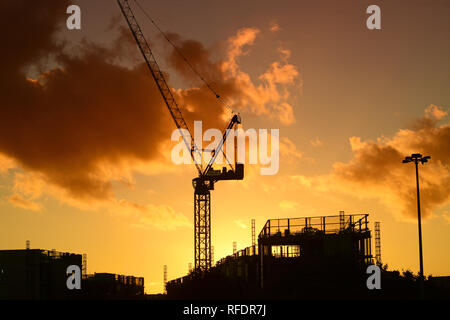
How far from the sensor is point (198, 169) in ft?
477

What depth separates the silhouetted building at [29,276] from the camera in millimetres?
101688

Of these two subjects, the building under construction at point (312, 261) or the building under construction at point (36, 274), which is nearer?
the building under construction at point (312, 261)

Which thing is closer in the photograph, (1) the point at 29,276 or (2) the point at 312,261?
(2) the point at 312,261

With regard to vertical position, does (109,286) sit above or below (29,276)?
below

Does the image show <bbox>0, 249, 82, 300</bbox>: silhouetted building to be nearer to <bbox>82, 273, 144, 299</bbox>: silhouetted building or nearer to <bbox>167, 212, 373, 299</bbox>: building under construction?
<bbox>82, 273, 144, 299</bbox>: silhouetted building

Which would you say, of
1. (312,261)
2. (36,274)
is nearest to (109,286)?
(36,274)

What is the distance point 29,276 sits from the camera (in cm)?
10281

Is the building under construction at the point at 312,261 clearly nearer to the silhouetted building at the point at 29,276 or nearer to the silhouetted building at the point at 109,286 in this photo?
the silhouetted building at the point at 29,276

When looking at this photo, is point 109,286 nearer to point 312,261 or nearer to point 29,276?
point 29,276

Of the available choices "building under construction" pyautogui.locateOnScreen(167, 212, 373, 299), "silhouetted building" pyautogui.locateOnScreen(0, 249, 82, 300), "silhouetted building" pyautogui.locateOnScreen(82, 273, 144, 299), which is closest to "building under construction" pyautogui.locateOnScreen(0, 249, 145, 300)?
"silhouetted building" pyautogui.locateOnScreen(0, 249, 82, 300)

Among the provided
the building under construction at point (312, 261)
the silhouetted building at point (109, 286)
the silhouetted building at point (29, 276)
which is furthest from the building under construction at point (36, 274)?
the building under construction at point (312, 261)

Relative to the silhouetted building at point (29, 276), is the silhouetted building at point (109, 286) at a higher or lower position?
lower
